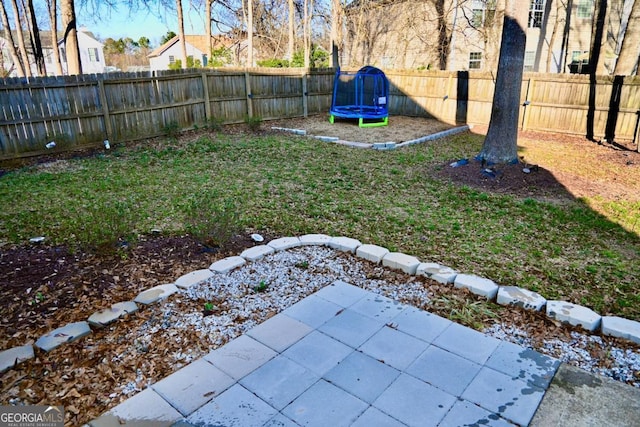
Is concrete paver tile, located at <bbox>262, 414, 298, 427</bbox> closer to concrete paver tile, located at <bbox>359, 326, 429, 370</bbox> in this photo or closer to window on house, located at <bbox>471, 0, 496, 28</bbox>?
concrete paver tile, located at <bbox>359, 326, 429, 370</bbox>

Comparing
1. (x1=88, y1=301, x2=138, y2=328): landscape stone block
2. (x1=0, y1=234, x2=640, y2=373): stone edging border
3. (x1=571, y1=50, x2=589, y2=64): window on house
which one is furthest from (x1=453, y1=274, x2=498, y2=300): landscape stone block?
(x1=571, y1=50, x2=589, y2=64): window on house

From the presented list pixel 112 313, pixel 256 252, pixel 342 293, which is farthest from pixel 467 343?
pixel 112 313

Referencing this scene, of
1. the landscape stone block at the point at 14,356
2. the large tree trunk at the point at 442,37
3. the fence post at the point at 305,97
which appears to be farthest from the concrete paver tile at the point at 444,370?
the large tree trunk at the point at 442,37

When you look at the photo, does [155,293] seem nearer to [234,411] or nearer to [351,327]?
[234,411]

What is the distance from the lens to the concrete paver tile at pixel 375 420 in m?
1.90

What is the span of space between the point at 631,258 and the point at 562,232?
0.73 metres

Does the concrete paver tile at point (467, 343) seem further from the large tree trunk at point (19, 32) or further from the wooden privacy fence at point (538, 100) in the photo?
the large tree trunk at point (19, 32)

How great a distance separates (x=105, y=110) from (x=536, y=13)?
1820 cm

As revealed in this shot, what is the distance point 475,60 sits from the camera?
17.7 meters

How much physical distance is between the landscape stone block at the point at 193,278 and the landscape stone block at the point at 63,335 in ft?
2.34

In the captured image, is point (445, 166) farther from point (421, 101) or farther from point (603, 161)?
point (421, 101)

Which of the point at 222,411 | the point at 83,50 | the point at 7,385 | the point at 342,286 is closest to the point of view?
the point at 222,411

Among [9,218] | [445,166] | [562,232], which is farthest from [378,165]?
[9,218]

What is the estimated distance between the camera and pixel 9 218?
183 inches
